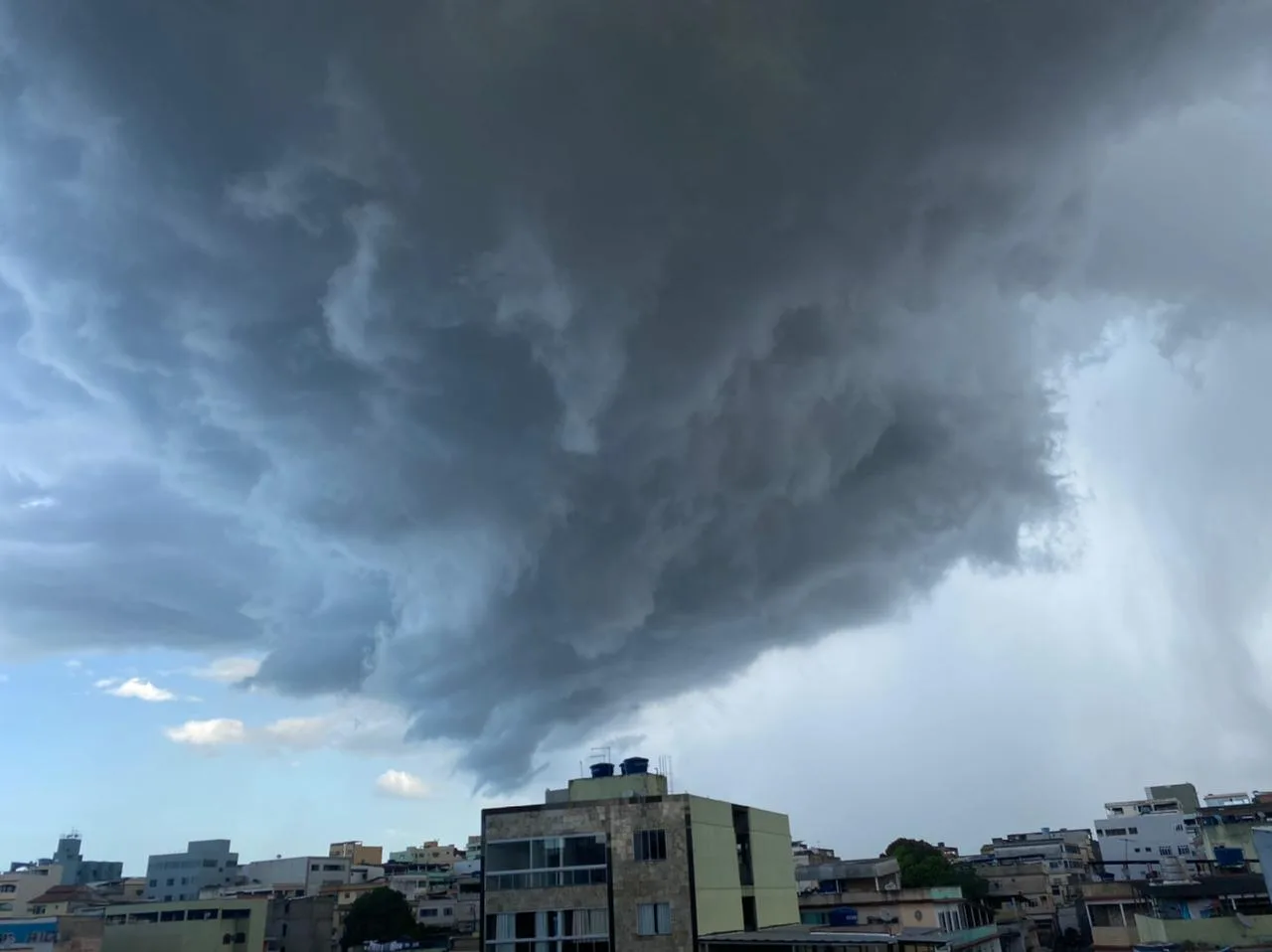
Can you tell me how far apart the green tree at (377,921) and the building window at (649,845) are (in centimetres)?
7556

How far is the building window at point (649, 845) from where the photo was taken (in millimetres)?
67375

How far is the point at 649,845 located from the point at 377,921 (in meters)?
77.1

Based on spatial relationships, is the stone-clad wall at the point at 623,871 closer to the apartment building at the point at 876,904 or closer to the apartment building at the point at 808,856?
the apartment building at the point at 876,904

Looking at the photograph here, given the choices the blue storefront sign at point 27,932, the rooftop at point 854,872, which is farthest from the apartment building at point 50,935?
the rooftop at point 854,872

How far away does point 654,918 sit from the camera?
6606cm

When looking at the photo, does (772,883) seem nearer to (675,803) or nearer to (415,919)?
(675,803)

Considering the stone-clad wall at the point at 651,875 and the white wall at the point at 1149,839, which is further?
the white wall at the point at 1149,839

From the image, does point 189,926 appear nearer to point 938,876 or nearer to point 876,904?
point 876,904

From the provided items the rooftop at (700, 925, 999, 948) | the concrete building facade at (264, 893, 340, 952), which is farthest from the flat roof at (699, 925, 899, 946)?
the concrete building facade at (264, 893, 340, 952)

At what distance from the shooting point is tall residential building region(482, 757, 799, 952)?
217ft

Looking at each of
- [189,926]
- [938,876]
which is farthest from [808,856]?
[189,926]

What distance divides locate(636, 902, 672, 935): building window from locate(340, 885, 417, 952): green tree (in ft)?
245

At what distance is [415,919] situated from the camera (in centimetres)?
13800

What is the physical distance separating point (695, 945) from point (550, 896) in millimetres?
11569
